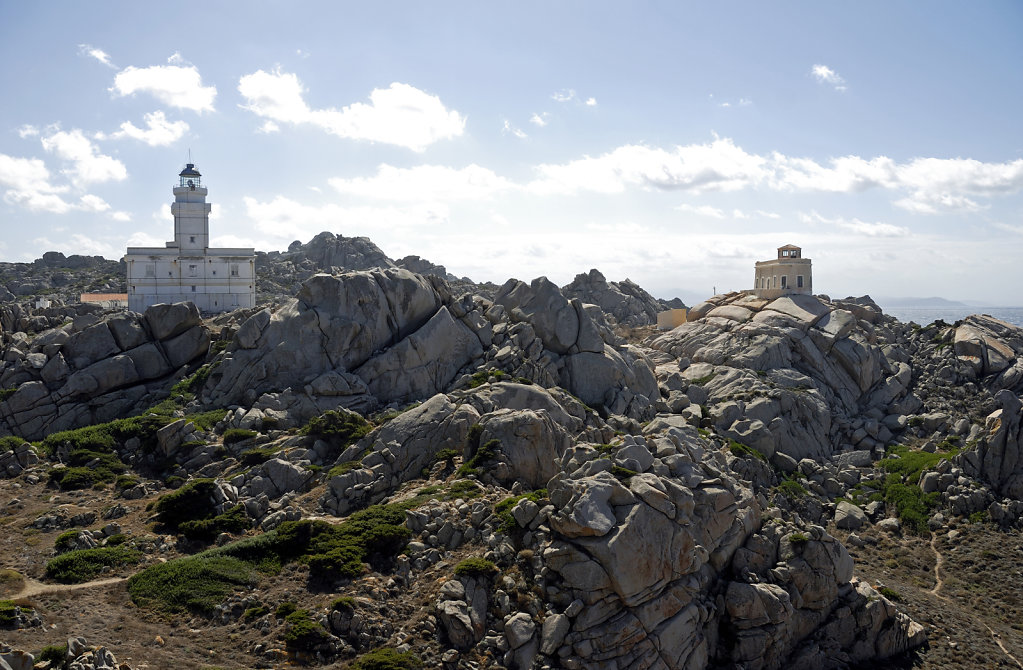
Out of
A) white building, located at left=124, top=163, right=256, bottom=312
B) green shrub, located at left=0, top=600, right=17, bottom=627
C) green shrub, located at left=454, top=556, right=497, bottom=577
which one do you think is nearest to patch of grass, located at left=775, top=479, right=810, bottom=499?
green shrub, located at left=454, top=556, right=497, bottom=577

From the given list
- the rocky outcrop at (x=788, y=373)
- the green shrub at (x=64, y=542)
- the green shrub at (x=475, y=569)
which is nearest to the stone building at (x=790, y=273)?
the rocky outcrop at (x=788, y=373)

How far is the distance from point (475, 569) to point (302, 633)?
7009 millimetres

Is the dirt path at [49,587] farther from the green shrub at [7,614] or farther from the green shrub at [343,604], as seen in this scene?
the green shrub at [343,604]

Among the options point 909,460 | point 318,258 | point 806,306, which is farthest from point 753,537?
point 318,258

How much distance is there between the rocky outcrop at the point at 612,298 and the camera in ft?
368

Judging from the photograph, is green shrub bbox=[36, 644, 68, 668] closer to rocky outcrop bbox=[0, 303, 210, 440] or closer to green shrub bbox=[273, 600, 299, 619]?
green shrub bbox=[273, 600, 299, 619]

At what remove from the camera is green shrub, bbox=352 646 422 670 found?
25.6 metres

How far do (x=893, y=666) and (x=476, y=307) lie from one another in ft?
134

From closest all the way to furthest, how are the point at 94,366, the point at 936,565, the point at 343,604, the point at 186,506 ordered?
the point at 343,604 < the point at 186,506 < the point at 936,565 < the point at 94,366

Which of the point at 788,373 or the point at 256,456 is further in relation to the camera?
the point at 788,373

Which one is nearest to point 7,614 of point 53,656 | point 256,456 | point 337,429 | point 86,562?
point 53,656

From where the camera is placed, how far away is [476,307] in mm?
64500

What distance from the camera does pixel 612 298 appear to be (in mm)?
115375

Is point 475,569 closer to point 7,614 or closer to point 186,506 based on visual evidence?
point 186,506
